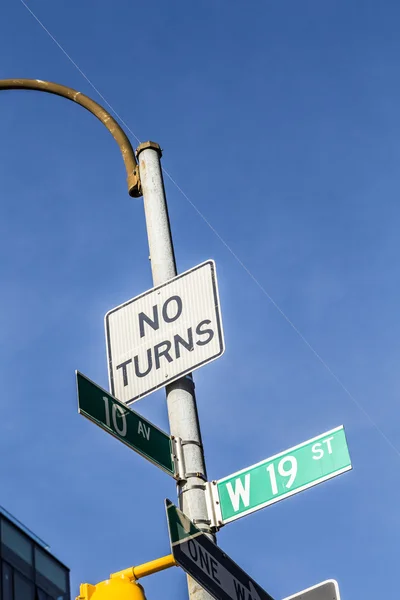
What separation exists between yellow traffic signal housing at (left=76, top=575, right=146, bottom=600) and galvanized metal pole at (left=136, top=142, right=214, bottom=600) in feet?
3.19

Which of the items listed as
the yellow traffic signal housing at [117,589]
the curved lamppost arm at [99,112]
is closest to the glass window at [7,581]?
the curved lamppost arm at [99,112]

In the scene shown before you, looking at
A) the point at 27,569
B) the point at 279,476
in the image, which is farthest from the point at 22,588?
the point at 279,476

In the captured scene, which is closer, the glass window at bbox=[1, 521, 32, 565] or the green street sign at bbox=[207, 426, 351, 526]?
the green street sign at bbox=[207, 426, 351, 526]

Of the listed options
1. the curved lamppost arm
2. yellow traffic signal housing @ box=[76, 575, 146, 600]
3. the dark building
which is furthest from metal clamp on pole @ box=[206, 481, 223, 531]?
the dark building

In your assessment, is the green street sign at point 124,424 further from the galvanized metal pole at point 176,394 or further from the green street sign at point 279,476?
the green street sign at point 279,476

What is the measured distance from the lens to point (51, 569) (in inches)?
1902

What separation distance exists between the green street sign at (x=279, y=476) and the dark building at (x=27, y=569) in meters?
37.0

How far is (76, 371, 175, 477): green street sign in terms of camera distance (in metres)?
7.08

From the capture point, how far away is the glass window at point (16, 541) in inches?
1747

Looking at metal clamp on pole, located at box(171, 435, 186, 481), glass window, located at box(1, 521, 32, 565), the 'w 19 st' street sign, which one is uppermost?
glass window, located at box(1, 521, 32, 565)

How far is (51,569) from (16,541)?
Answer: 347 centimetres

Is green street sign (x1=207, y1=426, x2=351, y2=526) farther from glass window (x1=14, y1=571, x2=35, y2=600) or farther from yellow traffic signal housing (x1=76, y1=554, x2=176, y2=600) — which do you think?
glass window (x1=14, y1=571, x2=35, y2=600)

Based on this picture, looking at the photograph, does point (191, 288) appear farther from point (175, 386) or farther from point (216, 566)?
point (216, 566)

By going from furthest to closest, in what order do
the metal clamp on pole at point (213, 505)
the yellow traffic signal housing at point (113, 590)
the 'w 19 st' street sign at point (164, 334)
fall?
1. the 'w 19 st' street sign at point (164, 334)
2. the metal clamp on pole at point (213, 505)
3. the yellow traffic signal housing at point (113, 590)
